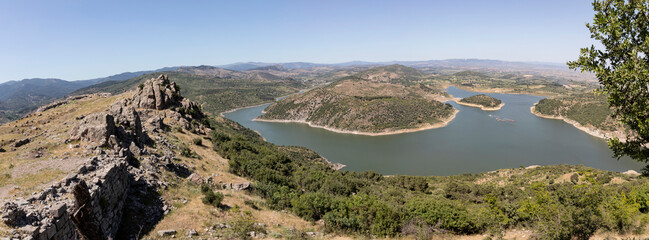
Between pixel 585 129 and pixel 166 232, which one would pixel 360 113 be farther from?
pixel 166 232

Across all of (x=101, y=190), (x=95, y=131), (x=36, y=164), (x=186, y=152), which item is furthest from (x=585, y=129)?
(x=36, y=164)

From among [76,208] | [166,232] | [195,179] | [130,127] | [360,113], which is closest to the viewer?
[76,208]

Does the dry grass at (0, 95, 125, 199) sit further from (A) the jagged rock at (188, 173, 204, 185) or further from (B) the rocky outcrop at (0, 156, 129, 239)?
(A) the jagged rock at (188, 173, 204, 185)

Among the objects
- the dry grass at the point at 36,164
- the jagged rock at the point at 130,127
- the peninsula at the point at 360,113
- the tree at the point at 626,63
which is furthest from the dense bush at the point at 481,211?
the peninsula at the point at 360,113

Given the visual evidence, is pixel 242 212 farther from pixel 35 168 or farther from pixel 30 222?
pixel 35 168

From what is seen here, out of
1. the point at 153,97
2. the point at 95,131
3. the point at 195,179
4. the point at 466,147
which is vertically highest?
the point at 153,97

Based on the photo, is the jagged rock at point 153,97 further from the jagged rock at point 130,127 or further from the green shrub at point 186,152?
the jagged rock at point 130,127

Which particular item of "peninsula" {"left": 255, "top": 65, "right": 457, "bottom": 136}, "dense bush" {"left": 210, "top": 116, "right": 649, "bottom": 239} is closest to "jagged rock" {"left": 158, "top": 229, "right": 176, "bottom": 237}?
"dense bush" {"left": 210, "top": 116, "right": 649, "bottom": 239}
